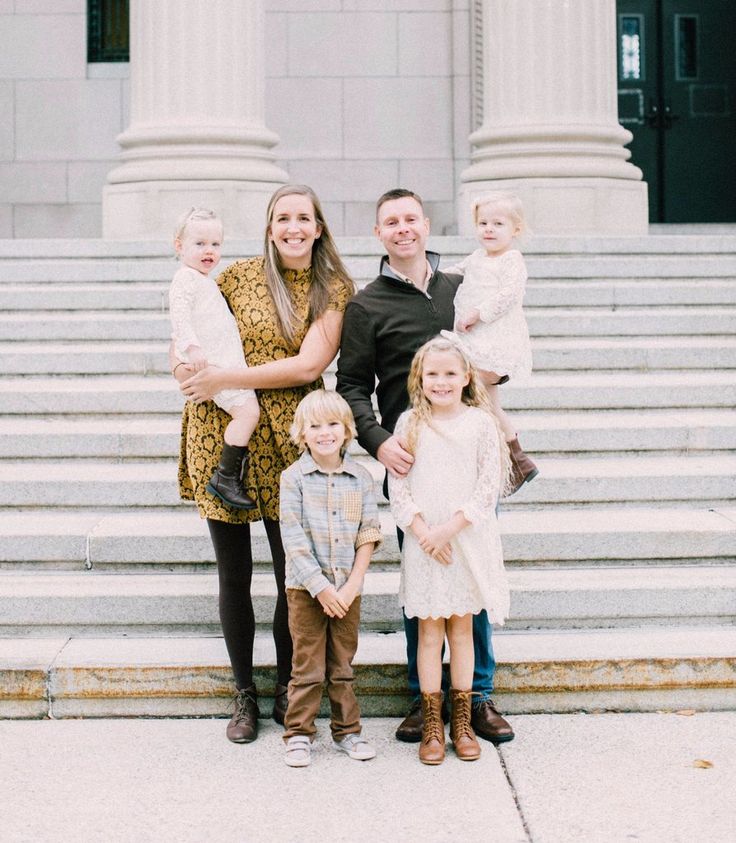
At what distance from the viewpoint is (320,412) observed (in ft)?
13.5

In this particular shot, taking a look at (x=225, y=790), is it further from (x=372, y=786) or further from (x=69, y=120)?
(x=69, y=120)

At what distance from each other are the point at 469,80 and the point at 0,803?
31.7 feet

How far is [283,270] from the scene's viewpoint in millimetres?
4434

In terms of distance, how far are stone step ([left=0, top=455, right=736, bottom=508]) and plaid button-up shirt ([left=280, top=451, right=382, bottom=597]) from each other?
151 centimetres

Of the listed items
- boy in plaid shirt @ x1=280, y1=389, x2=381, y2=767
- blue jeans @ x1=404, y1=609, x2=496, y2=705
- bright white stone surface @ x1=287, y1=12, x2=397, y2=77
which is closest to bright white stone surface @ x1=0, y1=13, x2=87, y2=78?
bright white stone surface @ x1=287, y1=12, x2=397, y2=77

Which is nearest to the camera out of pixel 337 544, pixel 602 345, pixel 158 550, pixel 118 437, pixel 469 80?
pixel 337 544

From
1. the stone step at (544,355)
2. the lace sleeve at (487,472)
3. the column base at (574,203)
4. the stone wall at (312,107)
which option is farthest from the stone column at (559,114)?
the lace sleeve at (487,472)

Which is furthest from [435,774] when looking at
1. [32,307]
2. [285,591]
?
[32,307]

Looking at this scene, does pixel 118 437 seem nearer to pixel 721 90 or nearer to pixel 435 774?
pixel 435 774

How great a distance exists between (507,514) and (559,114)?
517 centimetres

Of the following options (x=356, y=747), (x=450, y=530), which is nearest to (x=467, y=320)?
(x=450, y=530)

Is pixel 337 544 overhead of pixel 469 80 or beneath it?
beneath

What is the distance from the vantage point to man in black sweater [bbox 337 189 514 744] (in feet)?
13.9

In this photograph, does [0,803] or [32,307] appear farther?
[32,307]
